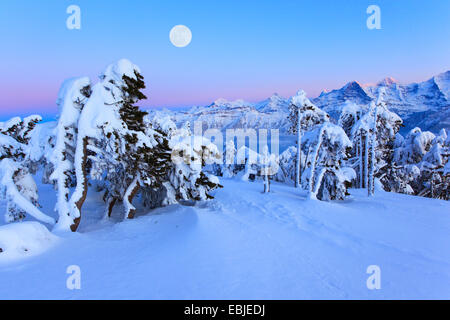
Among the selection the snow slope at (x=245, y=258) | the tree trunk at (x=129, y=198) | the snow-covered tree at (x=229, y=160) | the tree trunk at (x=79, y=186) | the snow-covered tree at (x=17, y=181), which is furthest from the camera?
the snow-covered tree at (x=229, y=160)

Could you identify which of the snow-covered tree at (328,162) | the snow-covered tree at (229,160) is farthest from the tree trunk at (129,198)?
the snow-covered tree at (229,160)

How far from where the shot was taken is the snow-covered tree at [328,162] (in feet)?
44.1

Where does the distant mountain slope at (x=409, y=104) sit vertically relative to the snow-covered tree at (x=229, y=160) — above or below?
above

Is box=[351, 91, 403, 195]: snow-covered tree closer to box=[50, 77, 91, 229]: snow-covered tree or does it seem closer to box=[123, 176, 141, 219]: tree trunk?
box=[123, 176, 141, 219]: tree trunk

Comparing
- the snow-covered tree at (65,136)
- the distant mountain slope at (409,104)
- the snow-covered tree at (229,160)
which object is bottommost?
the snow-covered tree at (229,160)

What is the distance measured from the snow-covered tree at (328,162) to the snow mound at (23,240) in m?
12.9

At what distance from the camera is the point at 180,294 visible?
4.23 metres

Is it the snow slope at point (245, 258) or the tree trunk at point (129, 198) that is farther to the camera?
the tree trunk at point (129, 198)

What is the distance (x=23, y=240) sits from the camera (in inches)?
246

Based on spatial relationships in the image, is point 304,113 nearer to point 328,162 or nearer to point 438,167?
point 328,162

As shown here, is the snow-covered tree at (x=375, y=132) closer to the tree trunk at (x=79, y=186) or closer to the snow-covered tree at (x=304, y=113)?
the snow-covered tree at (x=304, y=113)
